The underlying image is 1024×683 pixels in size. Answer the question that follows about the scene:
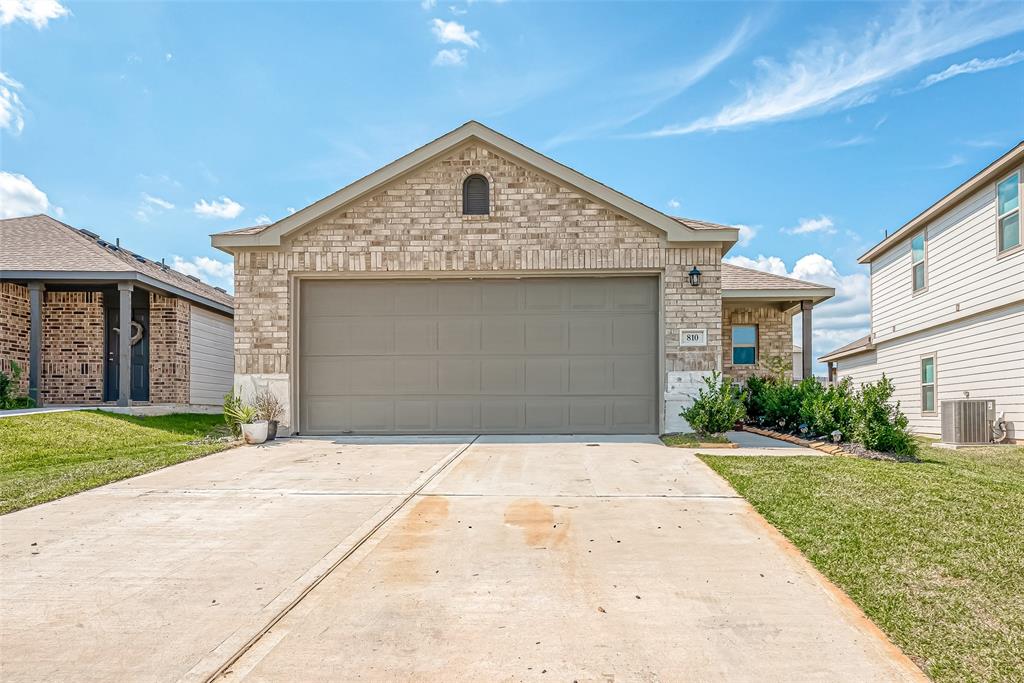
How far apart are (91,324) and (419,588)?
15064 millimetres

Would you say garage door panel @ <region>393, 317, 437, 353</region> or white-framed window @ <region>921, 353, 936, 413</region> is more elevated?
garage door panel @ <region>393, 317, 437, 353</region>

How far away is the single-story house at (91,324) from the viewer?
45.5 ft

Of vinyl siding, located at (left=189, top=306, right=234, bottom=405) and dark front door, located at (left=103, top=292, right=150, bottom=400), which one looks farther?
vinyl siding, located at (left=189, top=306, right=234, bottom=405)

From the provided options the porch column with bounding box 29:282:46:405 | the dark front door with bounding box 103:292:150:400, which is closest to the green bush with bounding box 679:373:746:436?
the dark front door with bounding box 103:292:150:400

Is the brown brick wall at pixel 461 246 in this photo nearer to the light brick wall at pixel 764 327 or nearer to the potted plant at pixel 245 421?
the potted plant at pixel 245 421

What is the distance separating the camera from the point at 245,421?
414 inches

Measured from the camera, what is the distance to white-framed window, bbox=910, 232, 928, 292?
51.2 ft

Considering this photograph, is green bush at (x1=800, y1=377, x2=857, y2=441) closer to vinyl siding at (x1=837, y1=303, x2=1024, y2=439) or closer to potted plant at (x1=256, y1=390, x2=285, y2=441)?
vinyl siding at (x1=837, y1=303, x2=1024, y2=439)

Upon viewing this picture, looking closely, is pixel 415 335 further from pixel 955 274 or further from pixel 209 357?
pixel 955 274

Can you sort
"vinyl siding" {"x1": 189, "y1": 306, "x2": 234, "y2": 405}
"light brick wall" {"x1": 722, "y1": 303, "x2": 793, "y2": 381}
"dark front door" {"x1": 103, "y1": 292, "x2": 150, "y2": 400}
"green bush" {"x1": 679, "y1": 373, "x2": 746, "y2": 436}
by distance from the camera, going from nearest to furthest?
1. "green bush" {"x1": 679, "y1": 373, "x2": 746, "y2": 436}
2. "dark front door" {"x1": 103, "y1": 292, "x2": 150, "y2": 400}
3. "light brick wall" {"x1": 722, "y1": 303, "x2": 793, "y2": 381}
4. "vinyl siding" {"x1": 189, "y1": 306, "x2": 234, "y2": 405}

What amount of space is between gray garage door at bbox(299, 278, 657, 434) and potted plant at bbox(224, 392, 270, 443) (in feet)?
3.07

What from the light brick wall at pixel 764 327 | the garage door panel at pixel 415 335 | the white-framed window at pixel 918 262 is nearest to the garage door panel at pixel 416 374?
the garage door panel at pixel 415 335

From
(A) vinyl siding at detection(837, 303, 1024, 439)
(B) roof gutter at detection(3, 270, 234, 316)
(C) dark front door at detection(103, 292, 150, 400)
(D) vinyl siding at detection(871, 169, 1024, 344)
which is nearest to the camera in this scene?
(A) vinyl siding at detection(837, 303, 1024, 439)

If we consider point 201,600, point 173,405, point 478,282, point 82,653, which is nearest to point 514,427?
point 478,282
